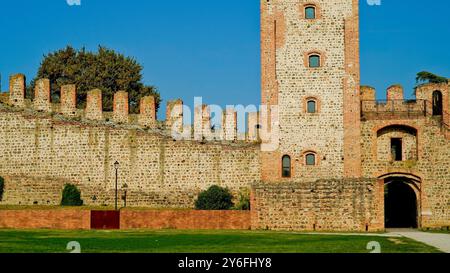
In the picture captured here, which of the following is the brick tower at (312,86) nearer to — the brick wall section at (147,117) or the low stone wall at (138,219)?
the low stone wall at (138,219)

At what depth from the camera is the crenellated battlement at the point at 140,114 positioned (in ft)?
151

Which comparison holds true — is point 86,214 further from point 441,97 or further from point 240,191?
point 441,97

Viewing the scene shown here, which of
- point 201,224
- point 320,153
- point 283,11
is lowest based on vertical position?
point 201,224

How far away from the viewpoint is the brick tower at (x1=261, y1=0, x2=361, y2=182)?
42.4 meters

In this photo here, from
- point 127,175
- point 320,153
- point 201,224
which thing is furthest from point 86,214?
point 320,153

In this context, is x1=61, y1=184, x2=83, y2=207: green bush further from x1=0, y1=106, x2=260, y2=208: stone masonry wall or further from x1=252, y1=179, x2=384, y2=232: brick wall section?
x1=252, y1=179, x2=384, y2=232: brick wall section

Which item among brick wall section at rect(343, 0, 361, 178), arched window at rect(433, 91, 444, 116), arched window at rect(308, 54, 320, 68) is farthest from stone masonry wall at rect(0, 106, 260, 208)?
arched window at rect(433, 91, 444, 116)

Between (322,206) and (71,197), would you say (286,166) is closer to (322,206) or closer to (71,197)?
(322,206)

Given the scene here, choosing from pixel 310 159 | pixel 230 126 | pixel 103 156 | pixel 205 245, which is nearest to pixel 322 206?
pixel 310 159

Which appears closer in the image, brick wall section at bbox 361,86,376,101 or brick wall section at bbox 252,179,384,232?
brick wall section at bbox 252,179,384,232
